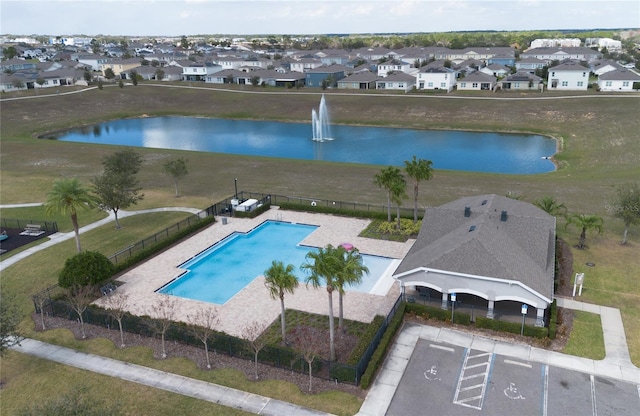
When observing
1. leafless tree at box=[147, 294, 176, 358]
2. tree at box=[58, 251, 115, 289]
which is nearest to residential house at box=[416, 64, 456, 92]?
leafless tree at box=[147, 294, 176, 358]

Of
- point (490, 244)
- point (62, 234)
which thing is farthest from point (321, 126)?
point (490, 244)

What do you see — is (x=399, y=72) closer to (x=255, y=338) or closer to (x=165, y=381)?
(x=255, y=338)

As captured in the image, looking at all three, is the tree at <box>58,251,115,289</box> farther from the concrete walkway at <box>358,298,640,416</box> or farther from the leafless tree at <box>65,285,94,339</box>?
the concrete walkway at <box>358,298,640,416</box>

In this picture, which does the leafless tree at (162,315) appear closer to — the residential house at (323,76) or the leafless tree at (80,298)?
the leafless tree at (80,298)

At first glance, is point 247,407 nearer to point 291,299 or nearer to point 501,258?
point 291,299

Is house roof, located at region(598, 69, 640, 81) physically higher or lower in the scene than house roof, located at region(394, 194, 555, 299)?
higher

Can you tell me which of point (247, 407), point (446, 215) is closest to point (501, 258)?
point (446, 215)

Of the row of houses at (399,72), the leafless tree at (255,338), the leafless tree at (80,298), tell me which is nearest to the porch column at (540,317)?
the leafless tree at (255,338)
